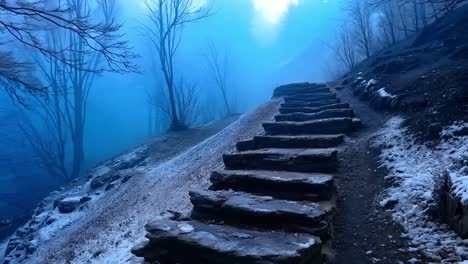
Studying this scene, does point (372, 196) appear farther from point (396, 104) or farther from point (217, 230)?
point (396, 104)

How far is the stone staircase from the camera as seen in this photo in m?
3.10

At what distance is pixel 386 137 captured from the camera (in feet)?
19.0

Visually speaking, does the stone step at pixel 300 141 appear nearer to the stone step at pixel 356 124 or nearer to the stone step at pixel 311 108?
the stone step at pixel 356 124

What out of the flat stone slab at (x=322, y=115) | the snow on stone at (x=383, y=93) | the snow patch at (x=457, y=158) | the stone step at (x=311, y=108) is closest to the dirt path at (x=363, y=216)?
the snow patch at (x=457, y=158)

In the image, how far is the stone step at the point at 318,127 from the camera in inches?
273

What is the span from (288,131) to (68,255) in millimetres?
5766

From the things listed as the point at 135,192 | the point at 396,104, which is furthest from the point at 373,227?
the point at 135,192

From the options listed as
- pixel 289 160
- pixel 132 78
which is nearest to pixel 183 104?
pixel 289 160

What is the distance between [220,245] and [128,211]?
4.99 m

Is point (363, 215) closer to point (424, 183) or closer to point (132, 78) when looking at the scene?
point (424, 183)

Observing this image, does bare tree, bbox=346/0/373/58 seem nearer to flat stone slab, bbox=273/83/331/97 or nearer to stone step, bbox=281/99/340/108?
flat stone slab, bbox=273/83/331/97

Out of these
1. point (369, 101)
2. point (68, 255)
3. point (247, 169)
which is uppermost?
point (369, 101)

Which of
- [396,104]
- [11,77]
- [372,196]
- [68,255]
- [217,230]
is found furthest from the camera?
[396,104]

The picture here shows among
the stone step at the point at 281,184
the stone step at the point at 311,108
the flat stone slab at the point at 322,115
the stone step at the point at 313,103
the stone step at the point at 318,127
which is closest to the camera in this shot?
the stone step at the point at 281,184
